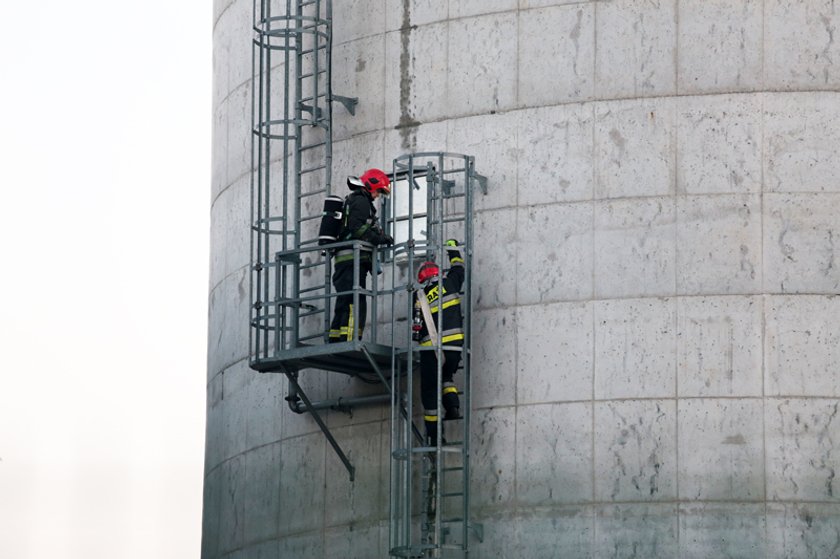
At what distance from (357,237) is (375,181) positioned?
74 cm

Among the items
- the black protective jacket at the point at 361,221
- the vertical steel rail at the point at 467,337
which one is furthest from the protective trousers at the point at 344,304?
the vertical steel rail at the point at 467,337

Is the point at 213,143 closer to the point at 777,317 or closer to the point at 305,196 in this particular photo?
the point at 305,196

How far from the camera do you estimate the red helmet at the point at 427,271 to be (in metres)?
23.5

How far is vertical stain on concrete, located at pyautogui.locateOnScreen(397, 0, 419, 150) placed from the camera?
970 inches

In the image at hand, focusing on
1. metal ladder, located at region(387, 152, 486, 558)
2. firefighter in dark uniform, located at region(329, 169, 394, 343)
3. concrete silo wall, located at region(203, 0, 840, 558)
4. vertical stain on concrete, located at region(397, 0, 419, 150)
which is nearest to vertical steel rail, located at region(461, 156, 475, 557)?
metal ladder, located at region(387, 152, 486, 558)

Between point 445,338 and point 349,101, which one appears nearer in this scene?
point 445,338

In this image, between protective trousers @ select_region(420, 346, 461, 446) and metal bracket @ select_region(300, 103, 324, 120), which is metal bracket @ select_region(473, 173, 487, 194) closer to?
protective trousers @ select_region(420, 346, 461, 446)

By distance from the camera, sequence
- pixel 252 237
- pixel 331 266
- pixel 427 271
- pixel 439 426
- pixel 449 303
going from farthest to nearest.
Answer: pixel 252 237
pixel 331 266
pixel 427 271
pixel 449 303
pixel 439 426

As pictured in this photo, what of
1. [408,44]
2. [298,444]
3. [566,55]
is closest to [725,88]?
[566,55]

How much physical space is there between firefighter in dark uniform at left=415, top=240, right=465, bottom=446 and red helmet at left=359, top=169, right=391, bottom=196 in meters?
1.13

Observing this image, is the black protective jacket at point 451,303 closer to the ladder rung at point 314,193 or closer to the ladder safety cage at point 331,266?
the ladder safety cage at point 331,266

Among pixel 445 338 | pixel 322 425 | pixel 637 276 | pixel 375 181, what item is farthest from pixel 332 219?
pixel 637 276

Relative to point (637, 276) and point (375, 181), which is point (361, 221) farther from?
point (637, 276)

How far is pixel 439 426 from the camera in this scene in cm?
2298
